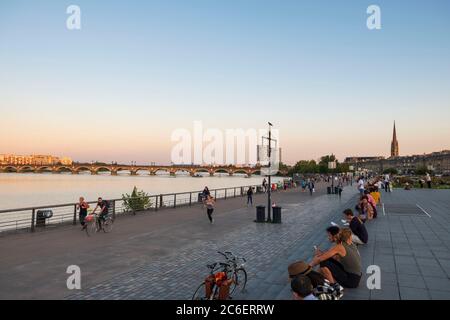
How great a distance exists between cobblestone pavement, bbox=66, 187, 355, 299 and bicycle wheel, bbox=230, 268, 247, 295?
0.57ft

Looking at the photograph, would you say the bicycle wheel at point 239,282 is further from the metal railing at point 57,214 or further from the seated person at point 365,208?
the metal railing at point 57,214

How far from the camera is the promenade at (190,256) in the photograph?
716cm

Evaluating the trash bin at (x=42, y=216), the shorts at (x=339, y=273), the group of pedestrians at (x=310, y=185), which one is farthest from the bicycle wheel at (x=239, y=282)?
the group of pedestrians at (x=310, y=185)

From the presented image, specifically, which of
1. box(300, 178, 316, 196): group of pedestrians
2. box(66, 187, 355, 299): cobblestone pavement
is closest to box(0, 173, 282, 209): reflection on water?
box(300, 178, 316, 196): group of pedestrians

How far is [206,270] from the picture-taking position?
8852 mm

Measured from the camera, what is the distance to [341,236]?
695 centimetres

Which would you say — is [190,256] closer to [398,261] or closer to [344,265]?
[344,265]

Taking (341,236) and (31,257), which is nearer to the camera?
(341,236)

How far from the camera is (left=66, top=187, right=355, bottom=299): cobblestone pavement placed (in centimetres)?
712
